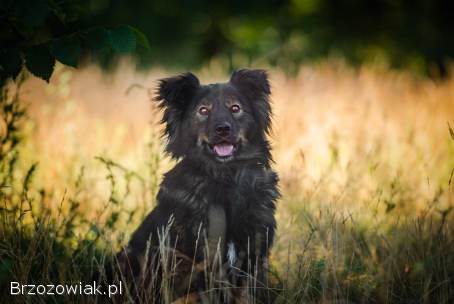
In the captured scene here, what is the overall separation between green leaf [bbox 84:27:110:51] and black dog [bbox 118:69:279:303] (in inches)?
30.7

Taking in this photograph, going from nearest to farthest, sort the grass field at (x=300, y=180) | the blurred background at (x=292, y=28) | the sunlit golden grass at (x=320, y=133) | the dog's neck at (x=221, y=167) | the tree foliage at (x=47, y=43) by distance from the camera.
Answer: the tree foliage at (x=47, y=43) → the grass field at (x=300, y=180) → the dog's neck at (x=221, y=167) → the sunlit golden grass at (x=320, y=133) → the blurred background at (x=292, y=28)

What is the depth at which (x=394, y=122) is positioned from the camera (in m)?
7.58

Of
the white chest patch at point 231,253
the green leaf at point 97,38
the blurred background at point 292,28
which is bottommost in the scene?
the white chest patch at point 231,253

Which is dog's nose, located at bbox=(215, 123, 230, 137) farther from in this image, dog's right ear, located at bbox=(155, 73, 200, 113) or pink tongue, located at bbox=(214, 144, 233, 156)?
dog's right ear, located at bbox=(155, 73, 200, 113)

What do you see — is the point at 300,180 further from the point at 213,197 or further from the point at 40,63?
the point at 40,63

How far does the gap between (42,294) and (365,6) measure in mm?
21955

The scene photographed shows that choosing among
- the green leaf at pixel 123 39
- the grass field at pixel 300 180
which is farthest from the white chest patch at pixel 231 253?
the green leaf at pixel 123 39

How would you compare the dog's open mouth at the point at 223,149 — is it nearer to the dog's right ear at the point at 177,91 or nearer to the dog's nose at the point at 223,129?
the dog's nose at the point at 223,129

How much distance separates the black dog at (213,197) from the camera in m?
3.29

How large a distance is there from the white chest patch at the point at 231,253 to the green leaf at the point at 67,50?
1.54m

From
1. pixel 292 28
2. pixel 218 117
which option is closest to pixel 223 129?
pixel 218 117

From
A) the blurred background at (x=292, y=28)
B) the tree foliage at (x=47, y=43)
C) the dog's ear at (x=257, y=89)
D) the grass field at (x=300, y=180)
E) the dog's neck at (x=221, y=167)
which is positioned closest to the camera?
the tree foliage at (x=47, y=43)

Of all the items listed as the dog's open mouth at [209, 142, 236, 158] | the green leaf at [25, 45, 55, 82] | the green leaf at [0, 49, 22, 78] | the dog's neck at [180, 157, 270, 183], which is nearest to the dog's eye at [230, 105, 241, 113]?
the dog's open mouth at [209, 142, 236, 158]

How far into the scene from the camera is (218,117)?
3875mm
